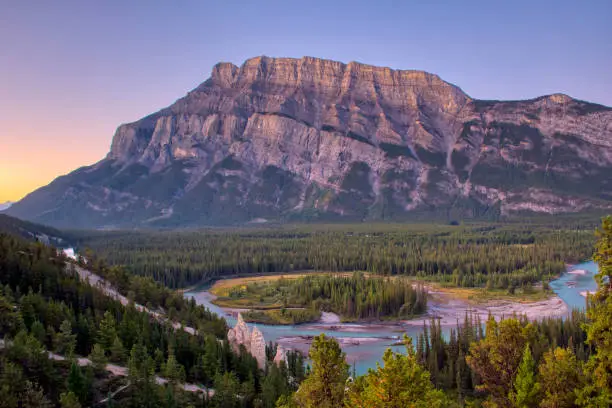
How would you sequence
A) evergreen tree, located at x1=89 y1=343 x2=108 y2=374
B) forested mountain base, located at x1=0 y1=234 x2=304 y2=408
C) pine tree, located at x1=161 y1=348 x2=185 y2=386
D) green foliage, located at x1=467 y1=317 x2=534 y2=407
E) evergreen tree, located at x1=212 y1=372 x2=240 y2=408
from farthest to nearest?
pine tree, located at x1=161 y1=348 x2=185 y2=386 < evergreen tree, located at x1=212 y1=372 x2=240 y2=408 < evergreen tree, located at x1=89 y1=343 x2=108 y2=374 < forested mountain base, located at x1=0 y1=234 x2=304 y2=408 < green foliage, located at x1=467 y1=317 x2=534 y2=407

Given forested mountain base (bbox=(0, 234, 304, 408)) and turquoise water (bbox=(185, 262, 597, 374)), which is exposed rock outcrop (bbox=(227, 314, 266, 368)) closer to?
forested mountain base (bbox=(0, 234, 304, 408))

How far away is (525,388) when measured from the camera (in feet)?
98.4

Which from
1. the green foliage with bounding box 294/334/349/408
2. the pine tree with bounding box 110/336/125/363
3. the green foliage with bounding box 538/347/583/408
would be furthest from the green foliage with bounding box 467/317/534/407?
the pine tree with bounding box 110/336/125/363

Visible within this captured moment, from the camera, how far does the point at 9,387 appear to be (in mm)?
35625

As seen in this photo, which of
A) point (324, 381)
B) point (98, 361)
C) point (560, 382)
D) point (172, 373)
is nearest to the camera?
point (324, 381)

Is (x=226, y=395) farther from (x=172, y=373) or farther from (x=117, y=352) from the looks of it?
(x=117, y=352)

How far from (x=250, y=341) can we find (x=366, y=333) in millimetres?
37739

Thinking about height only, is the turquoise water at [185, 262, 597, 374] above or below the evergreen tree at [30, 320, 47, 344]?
below

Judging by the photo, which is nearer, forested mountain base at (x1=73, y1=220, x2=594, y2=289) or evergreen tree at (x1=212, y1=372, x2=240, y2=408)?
evergreen tree at (x1=212, y1=372, x2=240, y2=408)

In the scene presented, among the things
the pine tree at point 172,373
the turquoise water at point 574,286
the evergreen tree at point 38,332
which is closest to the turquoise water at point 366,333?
the turquoise water at point 574,286

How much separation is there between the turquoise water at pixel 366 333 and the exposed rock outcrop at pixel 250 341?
14.0 metres

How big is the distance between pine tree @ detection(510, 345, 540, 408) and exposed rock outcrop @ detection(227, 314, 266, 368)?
34481mm


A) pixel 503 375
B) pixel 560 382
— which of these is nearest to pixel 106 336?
pixel 503 375

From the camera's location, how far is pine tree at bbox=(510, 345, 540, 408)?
98.2 ft
